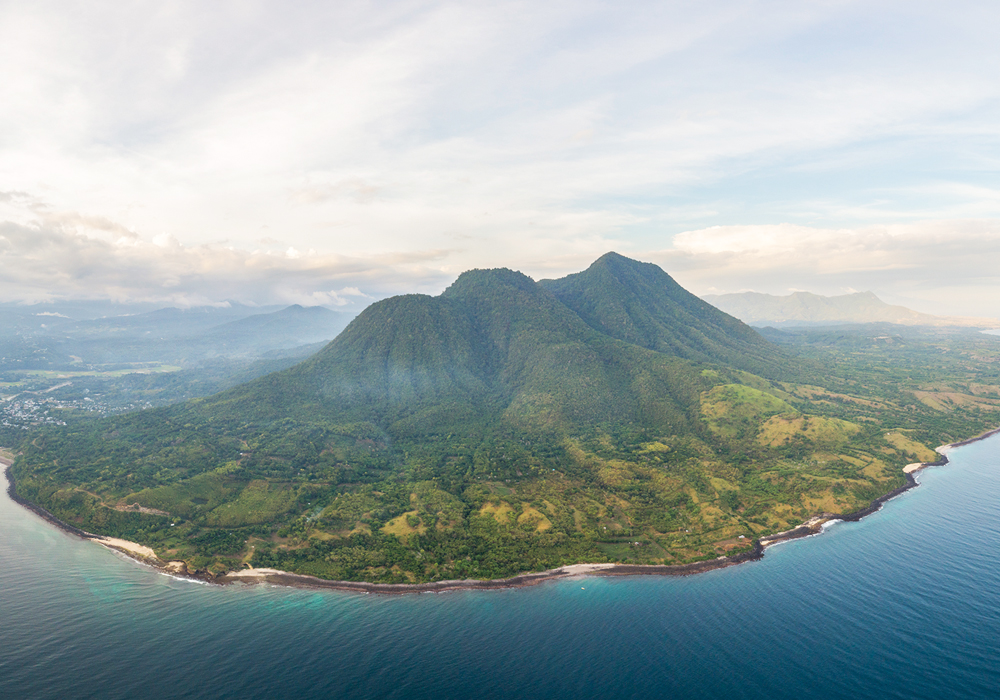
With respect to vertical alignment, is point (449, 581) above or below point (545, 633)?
above

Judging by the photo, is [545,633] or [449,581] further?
[449,581]

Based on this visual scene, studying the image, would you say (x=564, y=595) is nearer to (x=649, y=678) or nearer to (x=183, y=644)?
(x=649, y=678)

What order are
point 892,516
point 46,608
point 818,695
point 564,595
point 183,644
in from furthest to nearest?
point 892,516 < point 564,595 < point 46,608 < point 183,644 < point 818,695

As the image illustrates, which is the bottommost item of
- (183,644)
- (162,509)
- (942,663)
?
(942,663)

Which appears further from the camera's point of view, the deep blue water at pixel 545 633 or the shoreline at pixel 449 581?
the shoreline at pixel 449 581

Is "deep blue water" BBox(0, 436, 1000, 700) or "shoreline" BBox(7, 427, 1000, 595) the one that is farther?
"shoreline" BBox(7, 427, 1000, 595)

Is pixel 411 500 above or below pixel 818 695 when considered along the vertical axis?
above

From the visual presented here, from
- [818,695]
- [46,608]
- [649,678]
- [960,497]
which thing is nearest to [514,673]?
[649,678]

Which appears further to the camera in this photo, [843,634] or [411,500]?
[411,500]
